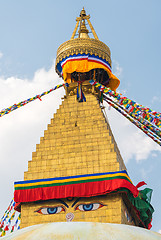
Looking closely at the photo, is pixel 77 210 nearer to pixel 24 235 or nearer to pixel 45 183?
pixel 45 183

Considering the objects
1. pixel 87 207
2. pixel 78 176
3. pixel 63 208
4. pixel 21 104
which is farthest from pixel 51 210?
pixel 21 104

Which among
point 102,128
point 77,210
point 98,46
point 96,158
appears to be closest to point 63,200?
point 77,210

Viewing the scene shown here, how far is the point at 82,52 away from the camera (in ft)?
63.4

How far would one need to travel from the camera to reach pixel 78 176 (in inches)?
592

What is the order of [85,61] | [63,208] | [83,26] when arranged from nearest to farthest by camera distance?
[63,208] → [85,61] → [83,26]

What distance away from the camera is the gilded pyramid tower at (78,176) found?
14.7 metres

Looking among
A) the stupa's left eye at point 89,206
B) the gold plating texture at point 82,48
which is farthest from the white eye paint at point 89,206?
the gold plating texture at point 82,48

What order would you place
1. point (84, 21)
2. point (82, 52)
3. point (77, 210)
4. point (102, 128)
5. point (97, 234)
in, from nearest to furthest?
1. point (97, 234)
2. point (77, 210)
3. point (102, 128)
4. point (82, 52)
5. point (84, 21)

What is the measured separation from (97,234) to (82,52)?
11.8 m

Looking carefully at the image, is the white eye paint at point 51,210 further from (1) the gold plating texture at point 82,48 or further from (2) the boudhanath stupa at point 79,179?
(1) the gold plating texture at point 82,48

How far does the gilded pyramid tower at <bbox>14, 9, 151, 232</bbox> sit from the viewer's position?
14664 millimetres

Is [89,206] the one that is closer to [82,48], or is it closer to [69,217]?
[69,217]

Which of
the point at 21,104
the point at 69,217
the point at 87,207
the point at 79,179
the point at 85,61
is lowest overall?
the point at 69,217

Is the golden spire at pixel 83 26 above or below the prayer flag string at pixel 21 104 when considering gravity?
above
